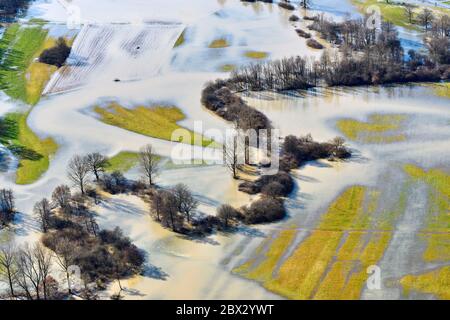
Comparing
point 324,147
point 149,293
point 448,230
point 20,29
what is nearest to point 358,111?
point 324,147

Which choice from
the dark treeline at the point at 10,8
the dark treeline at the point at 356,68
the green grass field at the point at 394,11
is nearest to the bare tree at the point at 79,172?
the dark treeline at the point at 356,68

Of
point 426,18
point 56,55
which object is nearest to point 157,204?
point 56,55

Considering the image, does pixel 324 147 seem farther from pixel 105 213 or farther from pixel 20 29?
pixel 20 29

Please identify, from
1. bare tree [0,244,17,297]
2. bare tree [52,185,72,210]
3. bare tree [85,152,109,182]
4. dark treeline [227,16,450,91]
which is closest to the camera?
bare tree [0,244,17,297]

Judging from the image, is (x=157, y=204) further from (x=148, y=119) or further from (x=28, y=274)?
(x=148, y=119)

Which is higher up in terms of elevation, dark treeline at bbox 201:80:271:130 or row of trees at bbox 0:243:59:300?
dark treeline at bbox 201:80:271:130

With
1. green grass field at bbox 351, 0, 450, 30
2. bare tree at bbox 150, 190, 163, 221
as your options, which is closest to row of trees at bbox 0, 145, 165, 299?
bare tree at bbox 150, 190, 163, 221

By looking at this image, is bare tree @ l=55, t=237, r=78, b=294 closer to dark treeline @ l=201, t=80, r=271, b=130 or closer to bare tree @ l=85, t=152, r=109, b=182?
bare tree @ l=85, t=152, r=109, b=182

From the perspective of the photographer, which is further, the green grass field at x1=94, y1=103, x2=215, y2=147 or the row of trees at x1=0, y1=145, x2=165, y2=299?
the green grass field at x1=94, y1=103, x2=215, y2=147
